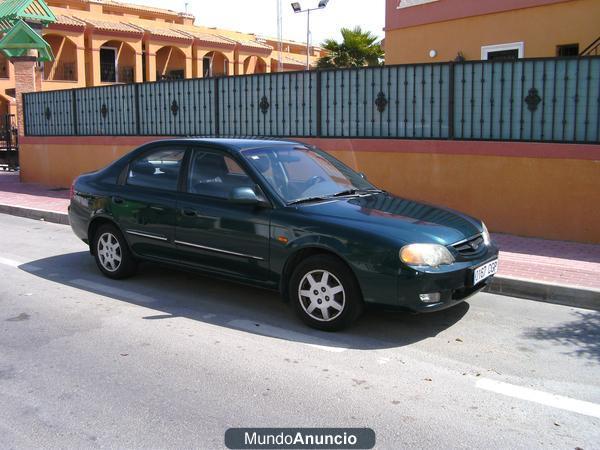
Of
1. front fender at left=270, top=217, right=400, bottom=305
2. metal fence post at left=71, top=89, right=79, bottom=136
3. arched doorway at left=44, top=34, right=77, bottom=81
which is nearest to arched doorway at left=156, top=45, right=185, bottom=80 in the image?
arched doorway at left=44, top=34, right=77, bottom=81

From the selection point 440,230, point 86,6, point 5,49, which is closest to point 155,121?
point 5,49

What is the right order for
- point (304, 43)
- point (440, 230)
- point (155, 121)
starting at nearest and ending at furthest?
1. point (440, 230)
2. point (155, 121)
3. point (304, 43)

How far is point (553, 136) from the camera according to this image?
8906 mm

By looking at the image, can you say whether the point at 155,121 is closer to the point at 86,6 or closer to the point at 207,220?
the point at 207,220

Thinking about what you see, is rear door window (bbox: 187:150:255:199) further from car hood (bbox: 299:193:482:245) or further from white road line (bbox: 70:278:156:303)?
white road line (bbox: 70:278:156:303)

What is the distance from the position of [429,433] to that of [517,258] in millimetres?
4625

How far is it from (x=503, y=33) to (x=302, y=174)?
9694mm

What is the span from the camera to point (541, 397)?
409 cm

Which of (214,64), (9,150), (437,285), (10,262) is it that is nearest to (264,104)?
(10,262)

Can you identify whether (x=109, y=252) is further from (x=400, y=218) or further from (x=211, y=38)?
(x=211, y=38)

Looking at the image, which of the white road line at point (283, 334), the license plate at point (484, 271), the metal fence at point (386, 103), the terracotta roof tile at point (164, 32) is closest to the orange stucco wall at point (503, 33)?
the metal fence at point (386, 103)

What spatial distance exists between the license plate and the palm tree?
25282mm

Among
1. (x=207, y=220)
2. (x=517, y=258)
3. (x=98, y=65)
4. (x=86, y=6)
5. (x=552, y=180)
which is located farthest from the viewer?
(x=86, y=6)

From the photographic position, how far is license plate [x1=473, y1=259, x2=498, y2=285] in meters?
5.19
